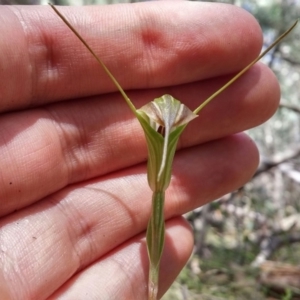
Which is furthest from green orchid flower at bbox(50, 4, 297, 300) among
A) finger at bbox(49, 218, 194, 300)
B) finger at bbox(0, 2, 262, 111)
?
finger at bbox(49, 218, 194, 300)

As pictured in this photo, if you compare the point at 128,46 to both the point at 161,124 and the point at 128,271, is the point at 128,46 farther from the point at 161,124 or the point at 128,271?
the point at 128,271

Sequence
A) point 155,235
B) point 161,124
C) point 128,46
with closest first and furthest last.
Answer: point 161,124, point 155,235, point 128,46

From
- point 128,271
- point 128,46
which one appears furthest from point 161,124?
point 128,271

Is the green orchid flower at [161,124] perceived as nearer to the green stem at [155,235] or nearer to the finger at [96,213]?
the green stem at [155,235]

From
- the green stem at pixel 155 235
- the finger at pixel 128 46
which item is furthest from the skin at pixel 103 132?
the green stem at pixel 155 235

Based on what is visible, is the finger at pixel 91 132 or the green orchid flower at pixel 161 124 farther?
the finger at pixel 91 132
